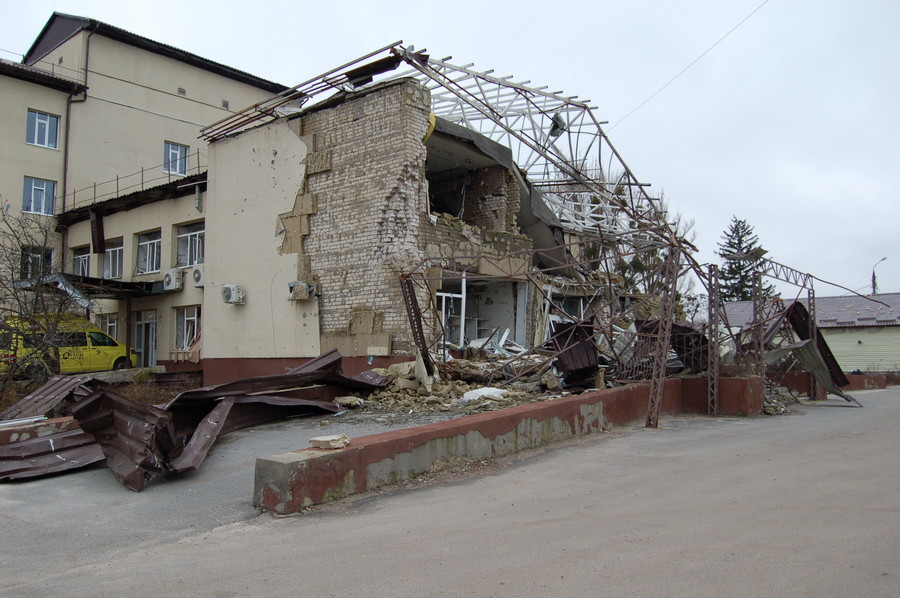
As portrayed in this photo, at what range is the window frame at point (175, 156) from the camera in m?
30.9

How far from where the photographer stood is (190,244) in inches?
871

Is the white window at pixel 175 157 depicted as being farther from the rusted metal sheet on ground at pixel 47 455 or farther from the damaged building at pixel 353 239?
the rusted metal sheet on ground at pixel 47 455

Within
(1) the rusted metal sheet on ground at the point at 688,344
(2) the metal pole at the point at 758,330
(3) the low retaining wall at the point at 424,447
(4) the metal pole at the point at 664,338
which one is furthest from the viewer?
(1) the rusted metal sheet on ground at the point at 688,344

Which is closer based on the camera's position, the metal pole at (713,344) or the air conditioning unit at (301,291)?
the metal pole at (713,344)

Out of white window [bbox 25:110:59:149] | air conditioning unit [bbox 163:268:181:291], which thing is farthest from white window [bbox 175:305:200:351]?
white window [bbox 25:110:59:149]

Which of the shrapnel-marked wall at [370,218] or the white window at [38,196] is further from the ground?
the white window at [38,196]

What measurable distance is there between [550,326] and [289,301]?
7.06 metres

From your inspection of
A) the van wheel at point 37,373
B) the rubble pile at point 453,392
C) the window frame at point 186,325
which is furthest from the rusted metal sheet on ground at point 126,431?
the window frame at point 186,325

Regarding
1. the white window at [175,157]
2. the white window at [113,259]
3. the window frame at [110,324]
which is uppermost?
the white window at [175,157]

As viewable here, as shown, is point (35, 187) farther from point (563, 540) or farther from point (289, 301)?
point (563, 540)

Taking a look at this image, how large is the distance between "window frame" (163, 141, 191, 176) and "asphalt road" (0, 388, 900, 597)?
26755 mm

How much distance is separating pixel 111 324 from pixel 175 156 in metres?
9.66

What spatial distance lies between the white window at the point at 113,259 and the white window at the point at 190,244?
13.0ft

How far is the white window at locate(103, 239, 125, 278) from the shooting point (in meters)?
24.9
